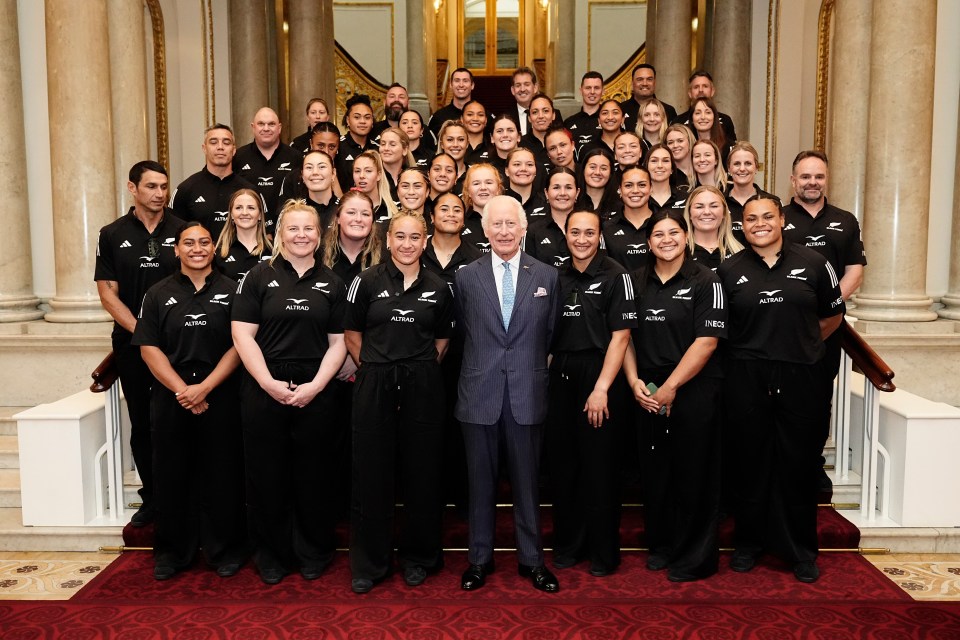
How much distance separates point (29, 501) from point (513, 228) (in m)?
3.27

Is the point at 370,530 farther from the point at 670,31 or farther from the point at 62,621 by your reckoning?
the point at 670,31

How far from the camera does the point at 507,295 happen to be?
13.7 feet

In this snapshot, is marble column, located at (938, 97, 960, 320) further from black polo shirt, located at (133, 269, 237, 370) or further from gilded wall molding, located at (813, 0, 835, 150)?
black polo shirt, located at (133, 269, 237, 370)

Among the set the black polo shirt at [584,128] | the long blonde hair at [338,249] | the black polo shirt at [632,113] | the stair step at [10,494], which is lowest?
the stair step at [10,494]

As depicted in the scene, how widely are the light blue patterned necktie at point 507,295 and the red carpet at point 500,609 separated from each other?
134 cm

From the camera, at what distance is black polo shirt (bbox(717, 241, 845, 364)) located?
4.25m

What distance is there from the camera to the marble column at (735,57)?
10164mm

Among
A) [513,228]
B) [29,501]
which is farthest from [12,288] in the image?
[513,228]

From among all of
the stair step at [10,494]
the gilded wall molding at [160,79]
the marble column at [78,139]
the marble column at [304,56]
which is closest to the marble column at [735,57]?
the marble column at [304,56]

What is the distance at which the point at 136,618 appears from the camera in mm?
4031

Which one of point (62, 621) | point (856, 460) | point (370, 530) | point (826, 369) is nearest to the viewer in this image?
point (62, 621)

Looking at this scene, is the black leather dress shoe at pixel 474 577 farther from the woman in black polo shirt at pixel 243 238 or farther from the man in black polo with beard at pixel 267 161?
the man in black polo with beard at pixel 267 161

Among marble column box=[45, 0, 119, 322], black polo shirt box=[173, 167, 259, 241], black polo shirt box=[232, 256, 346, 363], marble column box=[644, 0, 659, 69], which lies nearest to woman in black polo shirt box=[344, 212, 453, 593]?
black polo shirt box=[232, 256, 346, 363]

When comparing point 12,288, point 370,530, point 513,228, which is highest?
point 513,228
